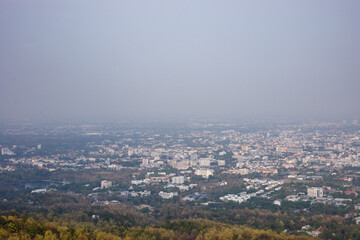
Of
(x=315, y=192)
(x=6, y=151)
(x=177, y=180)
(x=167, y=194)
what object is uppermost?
(x=6, y=151)

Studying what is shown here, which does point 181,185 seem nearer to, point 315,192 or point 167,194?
point 167,194

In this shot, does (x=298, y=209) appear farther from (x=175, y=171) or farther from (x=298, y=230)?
(x=175, y=171)

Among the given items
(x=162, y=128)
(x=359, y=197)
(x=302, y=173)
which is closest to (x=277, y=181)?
(x=302, y=173)

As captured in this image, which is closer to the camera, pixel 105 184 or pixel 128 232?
pixel 128 232

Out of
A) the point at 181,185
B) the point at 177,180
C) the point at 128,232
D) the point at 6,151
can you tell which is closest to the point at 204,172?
the point at 177,180

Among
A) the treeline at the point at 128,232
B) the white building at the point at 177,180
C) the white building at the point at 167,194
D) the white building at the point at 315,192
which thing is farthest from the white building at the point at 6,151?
the white building at the point at 315,192
